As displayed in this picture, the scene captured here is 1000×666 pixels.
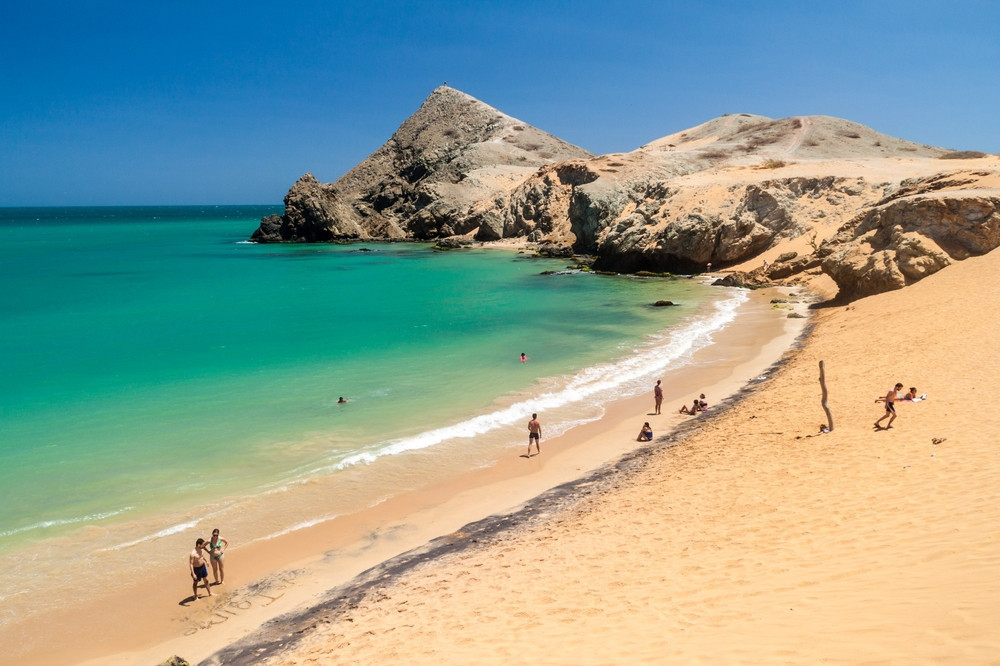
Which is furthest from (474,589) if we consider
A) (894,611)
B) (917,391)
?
(917,391)

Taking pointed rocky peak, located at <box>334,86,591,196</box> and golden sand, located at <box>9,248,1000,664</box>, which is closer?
golden sand, located at <box>9,248,1000,664</box>

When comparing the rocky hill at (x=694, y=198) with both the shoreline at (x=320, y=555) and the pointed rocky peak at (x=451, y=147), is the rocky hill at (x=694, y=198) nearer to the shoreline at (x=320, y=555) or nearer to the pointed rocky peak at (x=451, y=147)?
the pointed rocky peak at (x=451, y=147)

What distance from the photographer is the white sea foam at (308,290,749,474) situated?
15714mm

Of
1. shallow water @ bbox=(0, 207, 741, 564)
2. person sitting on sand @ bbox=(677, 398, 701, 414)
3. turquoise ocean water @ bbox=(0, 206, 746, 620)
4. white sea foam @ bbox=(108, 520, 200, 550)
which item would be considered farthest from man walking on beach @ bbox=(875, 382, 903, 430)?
white sea foam @ bbox=(108, 520, 200, 550)

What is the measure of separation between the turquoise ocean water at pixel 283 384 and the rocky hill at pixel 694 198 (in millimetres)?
5101

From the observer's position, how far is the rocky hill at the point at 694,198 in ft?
86.1

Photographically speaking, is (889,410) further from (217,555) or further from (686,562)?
(217,555)

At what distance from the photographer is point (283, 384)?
837 inches

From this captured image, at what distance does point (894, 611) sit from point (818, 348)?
17143 millimetres

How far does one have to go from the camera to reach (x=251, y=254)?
72.1m

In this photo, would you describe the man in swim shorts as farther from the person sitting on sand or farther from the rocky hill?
the rocky hill

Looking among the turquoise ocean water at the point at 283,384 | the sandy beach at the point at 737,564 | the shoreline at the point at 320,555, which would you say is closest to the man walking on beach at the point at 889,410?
the sandy beach at the point at 737,564

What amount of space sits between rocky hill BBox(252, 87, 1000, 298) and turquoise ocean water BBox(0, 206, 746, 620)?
510 cm

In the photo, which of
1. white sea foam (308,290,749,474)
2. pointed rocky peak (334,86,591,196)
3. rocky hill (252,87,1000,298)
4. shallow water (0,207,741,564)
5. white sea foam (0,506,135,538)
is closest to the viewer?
white sea foam (0,506,135,538)
